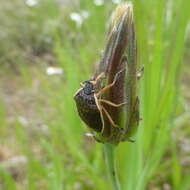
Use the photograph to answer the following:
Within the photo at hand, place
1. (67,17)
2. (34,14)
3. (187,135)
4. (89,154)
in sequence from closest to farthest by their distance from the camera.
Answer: (89,154)
(187,135)
(67,17)
(34,14)

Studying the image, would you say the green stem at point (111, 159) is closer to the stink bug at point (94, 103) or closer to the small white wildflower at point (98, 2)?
the stink bug at point (94, 103)

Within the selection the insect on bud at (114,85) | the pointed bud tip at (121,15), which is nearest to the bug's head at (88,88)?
the insect on bud at (114,85)

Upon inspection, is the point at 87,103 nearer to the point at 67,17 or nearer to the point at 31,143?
the point at 31,143

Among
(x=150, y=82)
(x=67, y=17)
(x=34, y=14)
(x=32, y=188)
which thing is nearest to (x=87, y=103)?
(x=150, y=82)

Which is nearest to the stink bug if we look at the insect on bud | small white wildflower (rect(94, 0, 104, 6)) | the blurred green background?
the insect on bud

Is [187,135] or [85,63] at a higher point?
[85,63]

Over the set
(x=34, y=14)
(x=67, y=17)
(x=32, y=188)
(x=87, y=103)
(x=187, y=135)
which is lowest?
(x=87, y=103)

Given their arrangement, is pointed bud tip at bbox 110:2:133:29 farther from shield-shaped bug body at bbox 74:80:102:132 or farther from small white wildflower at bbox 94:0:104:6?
small white wildflower at bbox 94:0:104:6

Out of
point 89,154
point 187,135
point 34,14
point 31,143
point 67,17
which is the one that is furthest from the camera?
point 34,14
